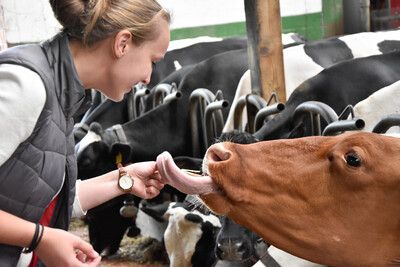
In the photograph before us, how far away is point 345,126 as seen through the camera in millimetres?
2242

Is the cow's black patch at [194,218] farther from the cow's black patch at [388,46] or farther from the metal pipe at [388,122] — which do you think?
the cow's black patch at [388,46]

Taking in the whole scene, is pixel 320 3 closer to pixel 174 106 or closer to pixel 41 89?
pixel 174 106

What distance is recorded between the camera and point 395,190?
146 cm

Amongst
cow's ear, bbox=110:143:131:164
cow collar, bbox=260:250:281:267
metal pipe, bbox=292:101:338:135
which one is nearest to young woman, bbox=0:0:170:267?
cow collar, bbox=260:250:281:267

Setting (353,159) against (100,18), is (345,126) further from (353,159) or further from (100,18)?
(100,18)

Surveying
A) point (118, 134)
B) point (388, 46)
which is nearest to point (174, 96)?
point (118, 134)

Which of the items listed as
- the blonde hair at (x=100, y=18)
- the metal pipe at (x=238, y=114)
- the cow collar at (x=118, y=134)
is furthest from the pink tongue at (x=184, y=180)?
the cow collar at (x=118, y=134)

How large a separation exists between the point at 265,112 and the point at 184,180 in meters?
1.68

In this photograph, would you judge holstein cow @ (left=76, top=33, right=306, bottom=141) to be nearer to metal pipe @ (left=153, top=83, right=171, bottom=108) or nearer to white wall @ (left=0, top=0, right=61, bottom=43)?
metal pipe @ (left=153, top=83, right=171, bottom=108)

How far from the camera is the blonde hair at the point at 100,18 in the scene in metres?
1.45

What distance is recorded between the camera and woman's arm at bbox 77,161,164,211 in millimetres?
1714

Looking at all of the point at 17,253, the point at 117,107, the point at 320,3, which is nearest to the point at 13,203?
the point at 17,253

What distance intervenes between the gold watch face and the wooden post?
6.59 ft

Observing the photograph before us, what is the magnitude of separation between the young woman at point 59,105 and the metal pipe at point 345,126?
0.95m
